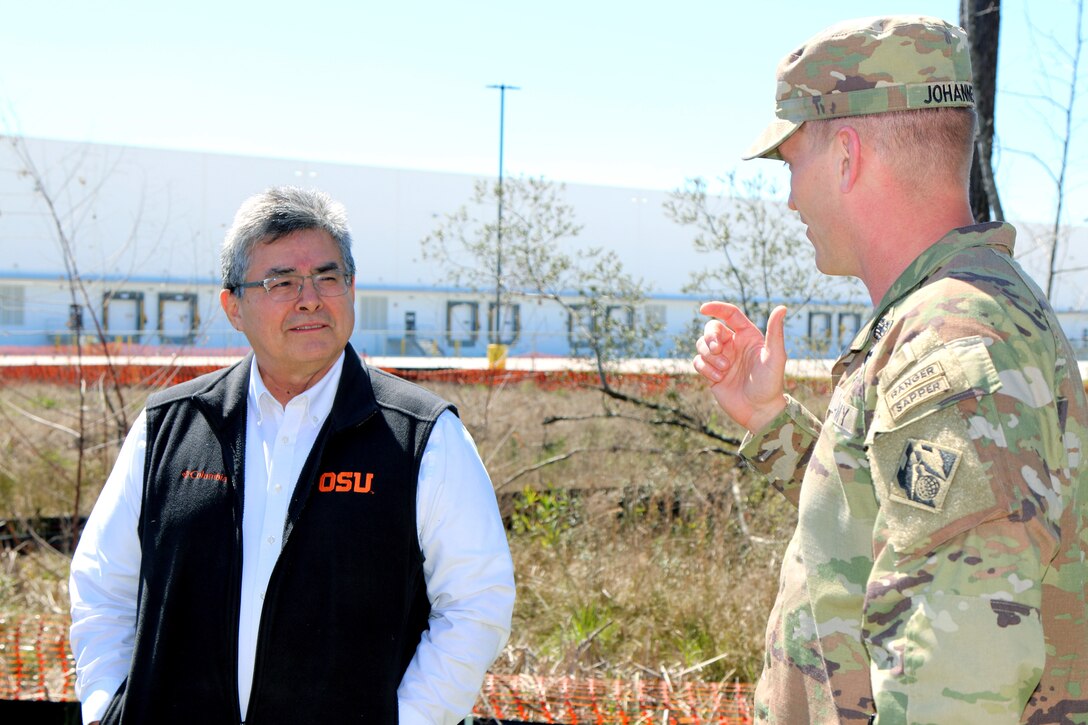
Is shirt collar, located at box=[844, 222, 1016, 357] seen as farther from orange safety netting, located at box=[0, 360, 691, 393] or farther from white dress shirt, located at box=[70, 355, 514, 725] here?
orange safety netting, located at box=[0, 360, 691, 393]

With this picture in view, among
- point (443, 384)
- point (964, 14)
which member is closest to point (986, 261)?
point (964, 14)

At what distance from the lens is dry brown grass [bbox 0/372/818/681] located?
5.33 meters

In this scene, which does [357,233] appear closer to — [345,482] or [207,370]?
[207,370]

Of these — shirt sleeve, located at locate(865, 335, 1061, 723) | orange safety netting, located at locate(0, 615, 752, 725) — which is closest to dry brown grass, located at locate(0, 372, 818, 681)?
orange safety netting, located at locate(0, 615, 752, 725)

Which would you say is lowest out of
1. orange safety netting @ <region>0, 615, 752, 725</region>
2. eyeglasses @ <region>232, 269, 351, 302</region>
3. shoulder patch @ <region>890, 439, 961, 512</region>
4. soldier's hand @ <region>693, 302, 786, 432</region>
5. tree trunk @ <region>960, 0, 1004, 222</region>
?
orange safety netting @ <region>0, 615, 752, 725</region>

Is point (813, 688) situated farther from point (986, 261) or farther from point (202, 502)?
point (202, 502)

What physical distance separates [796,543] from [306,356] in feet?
4.70

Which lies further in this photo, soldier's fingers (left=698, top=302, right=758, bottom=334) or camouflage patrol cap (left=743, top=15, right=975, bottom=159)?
soldier's fingers (left=698, top=302, right=758, bottom=334)

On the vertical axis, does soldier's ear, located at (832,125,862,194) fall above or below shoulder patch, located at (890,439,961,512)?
above

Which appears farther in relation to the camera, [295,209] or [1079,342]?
[1079,342]

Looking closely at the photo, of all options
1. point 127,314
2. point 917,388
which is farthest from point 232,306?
point 127,314

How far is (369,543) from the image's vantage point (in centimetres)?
242

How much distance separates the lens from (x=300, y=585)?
238 centimetres

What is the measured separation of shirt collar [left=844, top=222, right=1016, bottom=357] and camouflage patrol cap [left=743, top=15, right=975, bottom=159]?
23 centimetres
